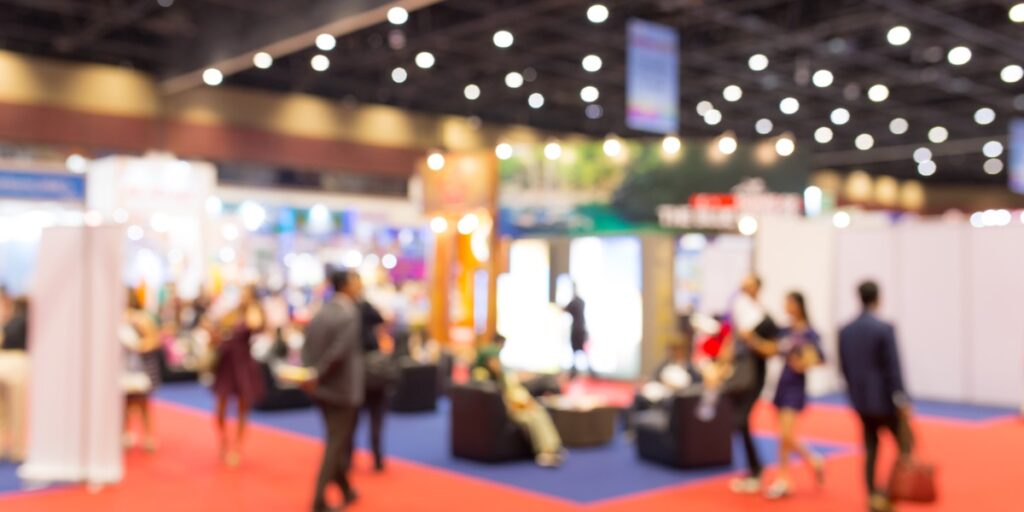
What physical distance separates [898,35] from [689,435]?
358 inches

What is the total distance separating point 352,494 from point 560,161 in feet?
29.5

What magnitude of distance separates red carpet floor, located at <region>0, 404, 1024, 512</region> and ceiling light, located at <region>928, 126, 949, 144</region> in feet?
50.2

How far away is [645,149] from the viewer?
47.5 feet

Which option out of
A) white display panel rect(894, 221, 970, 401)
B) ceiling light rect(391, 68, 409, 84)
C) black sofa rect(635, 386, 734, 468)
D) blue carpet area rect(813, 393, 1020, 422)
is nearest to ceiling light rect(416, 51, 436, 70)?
ceiling light rect(391, 68, 409, 84)

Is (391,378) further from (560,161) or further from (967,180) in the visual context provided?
(967,180)

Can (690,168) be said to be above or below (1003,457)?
above

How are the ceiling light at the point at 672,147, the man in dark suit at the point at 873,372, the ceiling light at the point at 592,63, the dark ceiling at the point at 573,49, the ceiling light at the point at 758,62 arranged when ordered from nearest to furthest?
1. the man in dark suit at the point at 873,372
2. the dark ceiling at the point at 573,49
3. the ceiling light at the point at 672,147
4. the ceiling light at the point at 758,62
5. the ceiling light at the point at 592,63

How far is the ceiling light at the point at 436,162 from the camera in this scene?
15672mm

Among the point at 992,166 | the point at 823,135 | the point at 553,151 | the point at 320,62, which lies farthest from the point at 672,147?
the point at 992,166

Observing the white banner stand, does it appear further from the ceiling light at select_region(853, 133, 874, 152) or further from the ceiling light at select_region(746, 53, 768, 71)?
the ceiling light at select_region(853, 133, 874, 152)

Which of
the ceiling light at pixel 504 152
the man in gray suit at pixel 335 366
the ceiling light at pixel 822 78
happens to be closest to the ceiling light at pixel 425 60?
the ceiling light at pixel 504 152

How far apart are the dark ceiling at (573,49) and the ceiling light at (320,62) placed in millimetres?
139

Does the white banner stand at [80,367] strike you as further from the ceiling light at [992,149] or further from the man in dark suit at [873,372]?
the ceiling light at [992,149]

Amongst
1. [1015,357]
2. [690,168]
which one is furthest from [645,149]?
[1015,357]
